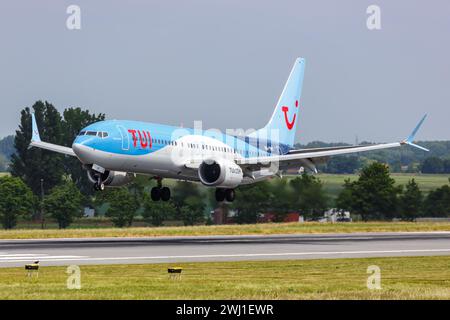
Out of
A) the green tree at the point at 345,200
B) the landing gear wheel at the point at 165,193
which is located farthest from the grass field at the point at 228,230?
the green tree at the point at 345,200

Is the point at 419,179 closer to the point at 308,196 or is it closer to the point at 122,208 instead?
the point at 122,208

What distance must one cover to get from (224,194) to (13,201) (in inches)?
3554

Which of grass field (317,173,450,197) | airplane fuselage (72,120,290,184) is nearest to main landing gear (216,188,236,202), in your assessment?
airplane fuselage (72,120,290,184)

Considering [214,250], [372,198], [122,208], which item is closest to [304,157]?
[214,250]

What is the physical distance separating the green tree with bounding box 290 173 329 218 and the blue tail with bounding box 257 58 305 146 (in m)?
4.31

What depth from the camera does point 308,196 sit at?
312 feet

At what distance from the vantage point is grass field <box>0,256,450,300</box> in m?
34.5

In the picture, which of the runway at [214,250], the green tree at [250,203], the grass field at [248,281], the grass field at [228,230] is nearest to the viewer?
the grass field at [248,281]

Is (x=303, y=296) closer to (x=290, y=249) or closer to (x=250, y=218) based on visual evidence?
(x=290, y=249)

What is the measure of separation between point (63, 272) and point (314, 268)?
37.4 feet

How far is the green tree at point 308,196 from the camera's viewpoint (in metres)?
94.5

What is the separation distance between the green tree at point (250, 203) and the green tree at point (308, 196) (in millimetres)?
5798

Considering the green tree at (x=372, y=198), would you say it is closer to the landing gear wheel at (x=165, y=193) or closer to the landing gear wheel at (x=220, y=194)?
the landing gear wheel at (x=220, y=194)
